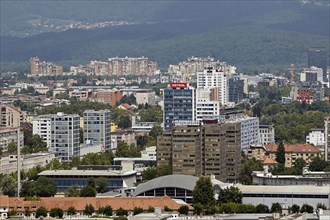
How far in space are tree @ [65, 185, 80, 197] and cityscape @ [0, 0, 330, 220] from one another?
0.27ft

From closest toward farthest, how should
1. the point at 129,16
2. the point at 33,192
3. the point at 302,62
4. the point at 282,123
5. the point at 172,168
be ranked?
the point at 33,192 → the point at 172,168 → the point at 282,123 → the point at 302,62 → the point at 129,16

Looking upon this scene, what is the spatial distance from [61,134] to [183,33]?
11415 cm

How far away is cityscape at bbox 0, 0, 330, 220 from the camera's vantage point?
4041 cm

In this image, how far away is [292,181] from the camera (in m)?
45.9

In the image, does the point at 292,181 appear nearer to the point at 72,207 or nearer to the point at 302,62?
the point at 72,207

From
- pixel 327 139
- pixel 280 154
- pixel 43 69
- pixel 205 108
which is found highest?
pixel 43 69

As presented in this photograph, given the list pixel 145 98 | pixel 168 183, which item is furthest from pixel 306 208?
pixel 145 98

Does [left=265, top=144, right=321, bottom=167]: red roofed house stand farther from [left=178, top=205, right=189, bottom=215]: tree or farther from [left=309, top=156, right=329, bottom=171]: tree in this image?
[left=178, top=205, right=189, bottom=215]: tree

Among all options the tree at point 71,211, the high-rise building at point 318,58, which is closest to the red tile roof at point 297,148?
the tree at point 71,211

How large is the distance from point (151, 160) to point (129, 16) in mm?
143698

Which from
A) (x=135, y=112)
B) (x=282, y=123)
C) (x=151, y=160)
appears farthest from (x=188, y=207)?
(x=135, y=112)

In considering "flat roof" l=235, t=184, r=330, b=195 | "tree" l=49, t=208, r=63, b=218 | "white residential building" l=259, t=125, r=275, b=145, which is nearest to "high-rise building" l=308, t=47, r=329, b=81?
"white residential building" l=259, t=125, r=275, b=145

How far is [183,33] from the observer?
173 metres

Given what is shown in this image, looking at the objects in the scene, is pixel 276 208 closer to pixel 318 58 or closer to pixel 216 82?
pixel 216 82
